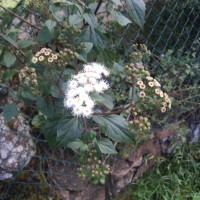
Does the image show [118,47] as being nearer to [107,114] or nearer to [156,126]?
[156,126]

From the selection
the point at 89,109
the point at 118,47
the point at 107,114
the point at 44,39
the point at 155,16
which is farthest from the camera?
the point at 155,16

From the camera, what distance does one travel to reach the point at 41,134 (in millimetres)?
2428

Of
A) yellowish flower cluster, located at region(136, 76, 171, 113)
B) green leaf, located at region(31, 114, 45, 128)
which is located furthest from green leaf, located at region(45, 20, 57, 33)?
green leaf, located at region(31, 114, 45, 128)

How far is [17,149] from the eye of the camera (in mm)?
2260

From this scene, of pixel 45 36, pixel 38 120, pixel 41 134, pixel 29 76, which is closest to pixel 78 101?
pixel 29 76

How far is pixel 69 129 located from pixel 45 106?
0.28 meters

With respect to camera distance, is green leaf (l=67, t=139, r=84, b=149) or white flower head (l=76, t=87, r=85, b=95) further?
green leaf (l=67, t=139, r=84, b=149)

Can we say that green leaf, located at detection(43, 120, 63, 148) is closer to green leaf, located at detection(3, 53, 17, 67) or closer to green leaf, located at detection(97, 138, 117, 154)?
green leaf, located at detection(97, 138, 117, 154)

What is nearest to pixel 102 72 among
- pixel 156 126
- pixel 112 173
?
pixel 112 173

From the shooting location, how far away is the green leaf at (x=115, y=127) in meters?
1.45

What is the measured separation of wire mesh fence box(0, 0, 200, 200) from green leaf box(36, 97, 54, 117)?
0.41 m

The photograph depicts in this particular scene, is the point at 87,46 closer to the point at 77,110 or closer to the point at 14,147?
the point at 77,110

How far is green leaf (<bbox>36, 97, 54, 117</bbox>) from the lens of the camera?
1632mm

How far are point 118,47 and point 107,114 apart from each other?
1.18 m
